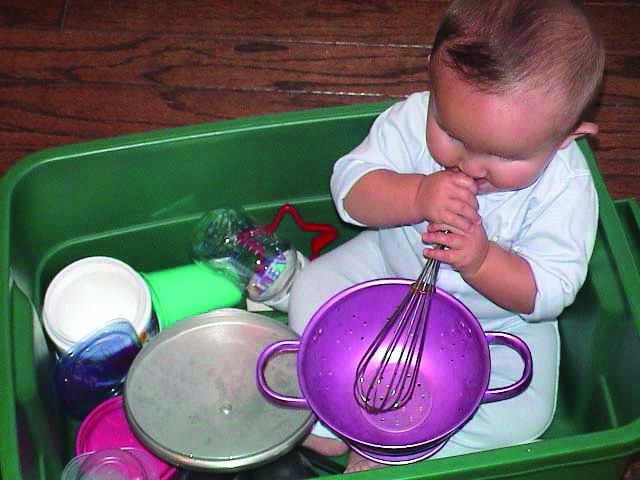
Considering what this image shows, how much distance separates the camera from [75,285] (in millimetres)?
1089

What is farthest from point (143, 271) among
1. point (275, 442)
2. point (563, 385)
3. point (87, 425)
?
point (563, 385)

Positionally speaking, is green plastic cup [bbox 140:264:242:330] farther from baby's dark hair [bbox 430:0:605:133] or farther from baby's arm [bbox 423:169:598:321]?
baby's dark hair [bbox 430:0:605:133]

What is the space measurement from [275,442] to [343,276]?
8.2 inches

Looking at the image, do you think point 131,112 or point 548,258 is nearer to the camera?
point 548,258

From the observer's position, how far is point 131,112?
1.40 metres

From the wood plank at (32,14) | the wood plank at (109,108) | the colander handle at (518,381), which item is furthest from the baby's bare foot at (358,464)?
the wood plank at (32,14)

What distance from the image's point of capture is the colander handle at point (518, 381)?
0.89 metres

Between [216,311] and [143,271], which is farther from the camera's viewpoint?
[143,271]

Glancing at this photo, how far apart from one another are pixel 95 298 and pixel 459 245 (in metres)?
0.43

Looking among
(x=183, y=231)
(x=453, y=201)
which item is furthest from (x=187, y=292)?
(x=453, y=201)

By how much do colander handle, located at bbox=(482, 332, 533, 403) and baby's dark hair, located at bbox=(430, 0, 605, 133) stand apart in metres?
0.24

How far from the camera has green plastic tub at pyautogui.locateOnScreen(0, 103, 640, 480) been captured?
0.91 m

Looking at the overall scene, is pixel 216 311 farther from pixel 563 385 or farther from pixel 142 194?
pixel 563 385

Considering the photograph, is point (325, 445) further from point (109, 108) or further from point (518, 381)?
point (109, 108)
